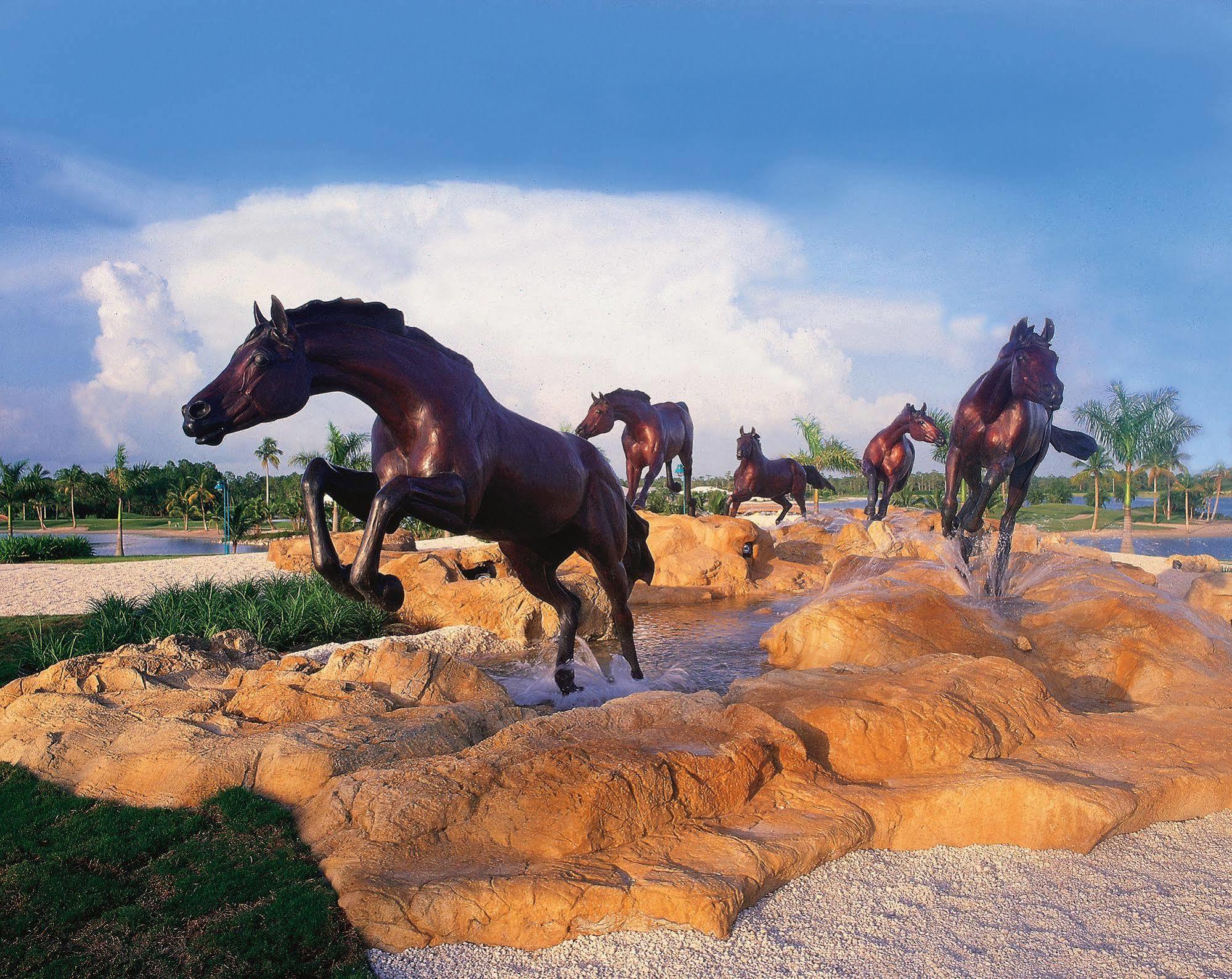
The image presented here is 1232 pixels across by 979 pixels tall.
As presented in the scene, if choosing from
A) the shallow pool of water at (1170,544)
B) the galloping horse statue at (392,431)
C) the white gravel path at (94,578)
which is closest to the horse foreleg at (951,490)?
the galloping horse statue at (392,431)

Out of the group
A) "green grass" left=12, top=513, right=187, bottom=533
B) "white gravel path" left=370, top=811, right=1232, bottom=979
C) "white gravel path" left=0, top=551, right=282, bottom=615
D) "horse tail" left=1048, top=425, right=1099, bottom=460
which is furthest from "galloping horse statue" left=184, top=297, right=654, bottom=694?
Answer: "green grass" left=12, top=513, right=187, bottom=533

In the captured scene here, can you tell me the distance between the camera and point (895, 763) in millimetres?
3607

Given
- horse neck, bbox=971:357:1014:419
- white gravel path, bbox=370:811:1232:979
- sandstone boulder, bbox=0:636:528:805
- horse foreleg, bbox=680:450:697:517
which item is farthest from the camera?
horse foreleg, bbox=680:450:697:517

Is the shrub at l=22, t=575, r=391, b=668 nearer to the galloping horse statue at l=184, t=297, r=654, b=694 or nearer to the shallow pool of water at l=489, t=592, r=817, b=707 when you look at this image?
the shallow pool of water at l=489, t=592, r=817, b=707

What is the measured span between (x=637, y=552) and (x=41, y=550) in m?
21.8

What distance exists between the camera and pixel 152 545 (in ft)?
120

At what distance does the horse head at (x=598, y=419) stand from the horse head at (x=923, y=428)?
7511 mm

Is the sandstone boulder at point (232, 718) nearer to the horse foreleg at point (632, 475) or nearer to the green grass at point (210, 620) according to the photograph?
the green grass at point (210, 620)

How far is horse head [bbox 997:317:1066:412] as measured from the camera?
22.7 ft

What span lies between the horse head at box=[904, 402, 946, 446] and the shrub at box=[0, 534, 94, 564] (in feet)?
71.7

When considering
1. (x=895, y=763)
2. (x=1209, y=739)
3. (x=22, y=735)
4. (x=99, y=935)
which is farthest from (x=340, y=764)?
(x=1209, y=739)

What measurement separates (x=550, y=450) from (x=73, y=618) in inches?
330

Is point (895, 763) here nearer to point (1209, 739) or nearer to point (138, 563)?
point (1209, 739)

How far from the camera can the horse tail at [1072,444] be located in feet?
29.1
